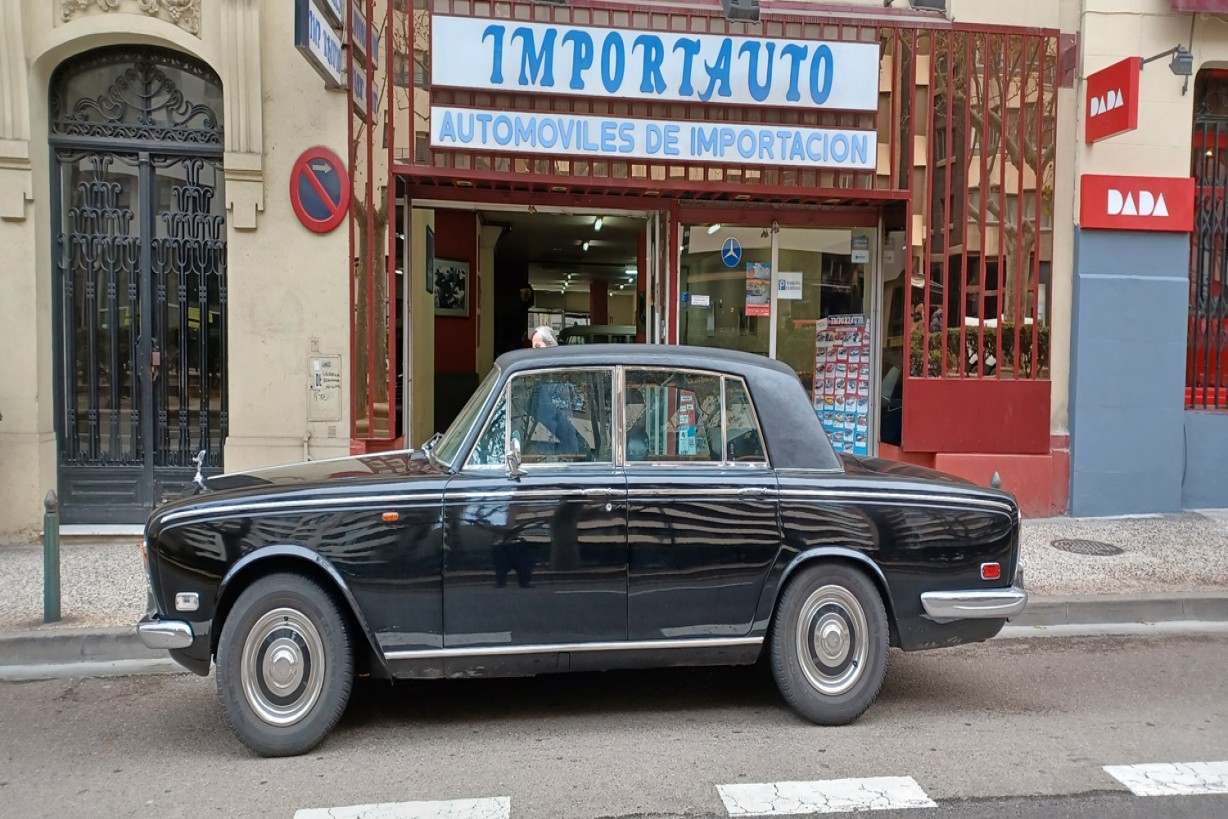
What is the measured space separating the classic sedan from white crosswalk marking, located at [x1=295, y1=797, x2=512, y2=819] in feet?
2.01

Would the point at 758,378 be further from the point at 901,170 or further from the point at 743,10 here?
the point at 901,170

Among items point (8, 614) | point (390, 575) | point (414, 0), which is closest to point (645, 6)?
point (414, 0)

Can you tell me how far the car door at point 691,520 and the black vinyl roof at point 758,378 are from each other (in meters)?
0.07

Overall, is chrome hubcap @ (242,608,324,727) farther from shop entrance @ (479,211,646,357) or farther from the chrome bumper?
shop entrance @ (479,211,646,357)

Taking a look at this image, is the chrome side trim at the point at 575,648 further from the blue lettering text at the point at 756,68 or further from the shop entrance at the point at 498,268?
the blue lettering text at the point at 756,68

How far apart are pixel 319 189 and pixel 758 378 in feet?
17.5

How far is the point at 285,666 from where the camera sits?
409 centimetres

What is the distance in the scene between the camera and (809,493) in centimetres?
444

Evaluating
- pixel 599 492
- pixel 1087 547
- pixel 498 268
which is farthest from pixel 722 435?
pixel 498 268

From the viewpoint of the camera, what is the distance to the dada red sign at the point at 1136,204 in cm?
919

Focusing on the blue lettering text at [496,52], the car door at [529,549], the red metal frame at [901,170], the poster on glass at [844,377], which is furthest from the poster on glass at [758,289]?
the car door at [529,549]

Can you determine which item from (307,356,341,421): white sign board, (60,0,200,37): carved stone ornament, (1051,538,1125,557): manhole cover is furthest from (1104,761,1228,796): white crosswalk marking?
(60,0,200,37): carved stone ornament

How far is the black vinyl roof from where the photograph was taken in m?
4.53

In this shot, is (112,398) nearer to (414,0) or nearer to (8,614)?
(8,614)
